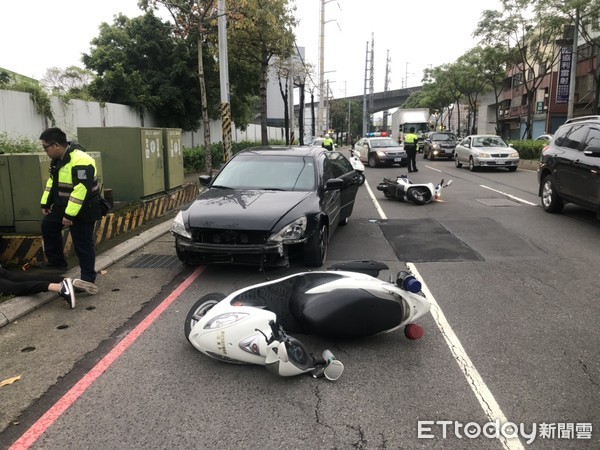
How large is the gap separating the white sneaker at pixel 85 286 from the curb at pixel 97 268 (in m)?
0.30

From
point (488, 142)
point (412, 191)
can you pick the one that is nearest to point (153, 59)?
point (412, 191)

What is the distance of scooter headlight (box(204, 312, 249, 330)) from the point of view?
3.72m

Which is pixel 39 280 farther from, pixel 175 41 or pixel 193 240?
pixel 175 41

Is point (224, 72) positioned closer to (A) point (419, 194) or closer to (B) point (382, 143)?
(A) point (419, 194)

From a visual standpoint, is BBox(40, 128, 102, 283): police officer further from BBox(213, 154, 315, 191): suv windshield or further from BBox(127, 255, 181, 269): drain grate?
BBox(213, 154, 315, 191): suv windshield

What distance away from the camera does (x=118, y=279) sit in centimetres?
629

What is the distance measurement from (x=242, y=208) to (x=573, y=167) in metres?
6.59

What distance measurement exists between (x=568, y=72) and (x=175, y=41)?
23006 millimetres

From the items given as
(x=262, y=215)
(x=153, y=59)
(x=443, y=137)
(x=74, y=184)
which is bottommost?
(x=262, y=215)

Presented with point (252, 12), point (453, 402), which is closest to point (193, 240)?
point (453, 402)

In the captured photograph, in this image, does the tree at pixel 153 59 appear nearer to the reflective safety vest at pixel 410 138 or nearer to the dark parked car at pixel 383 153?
the dark parked car at pixel 383 153

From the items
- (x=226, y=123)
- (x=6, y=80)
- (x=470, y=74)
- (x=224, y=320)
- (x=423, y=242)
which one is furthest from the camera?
(x=470, y=74)

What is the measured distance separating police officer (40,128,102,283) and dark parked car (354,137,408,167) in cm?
2048

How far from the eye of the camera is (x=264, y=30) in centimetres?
2130
